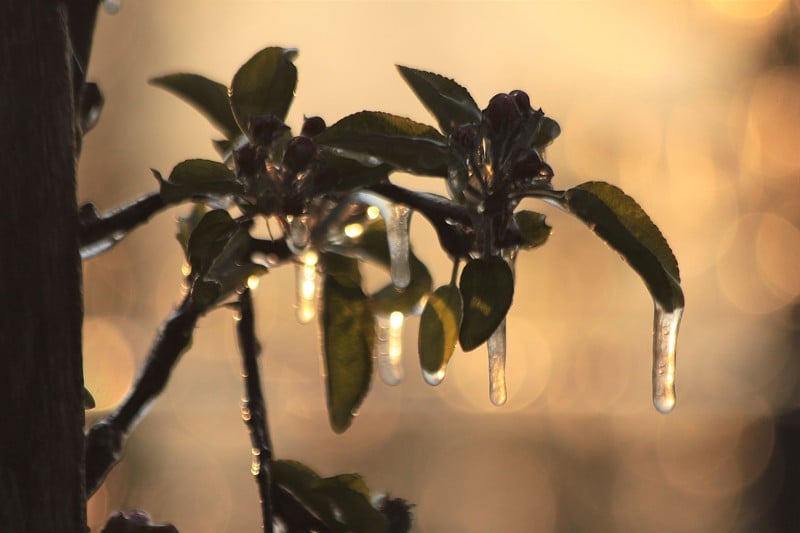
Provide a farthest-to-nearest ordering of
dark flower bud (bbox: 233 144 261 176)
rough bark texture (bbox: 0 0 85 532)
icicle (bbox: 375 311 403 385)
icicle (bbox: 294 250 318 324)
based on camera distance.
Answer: icicle (bbox: 375 311 403 385)
icicle (bbox: 294 250 318 324)
dark flower bud (bbox: 233 144 261 176)
rough bark texture (bbox: 0 0 85 532)

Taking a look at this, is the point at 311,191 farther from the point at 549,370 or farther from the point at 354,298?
the point at 549,370

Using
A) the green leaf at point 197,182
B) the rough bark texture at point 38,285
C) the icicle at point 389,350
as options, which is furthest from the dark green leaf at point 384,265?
the rough bark texture at point 38,285

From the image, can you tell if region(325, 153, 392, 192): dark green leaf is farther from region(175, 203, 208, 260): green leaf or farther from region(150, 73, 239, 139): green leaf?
region(175, 203, 208, 260): green leaf

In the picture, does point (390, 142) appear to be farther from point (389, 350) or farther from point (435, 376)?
point (389, 350)

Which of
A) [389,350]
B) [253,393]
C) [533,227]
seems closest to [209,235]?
[253,393]

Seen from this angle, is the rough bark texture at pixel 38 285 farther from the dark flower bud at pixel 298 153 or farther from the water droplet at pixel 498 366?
the water droplet at pixel 498 366

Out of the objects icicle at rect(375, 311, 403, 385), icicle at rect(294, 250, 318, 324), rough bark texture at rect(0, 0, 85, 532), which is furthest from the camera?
icicle at rect(375, 311, 403, 385)

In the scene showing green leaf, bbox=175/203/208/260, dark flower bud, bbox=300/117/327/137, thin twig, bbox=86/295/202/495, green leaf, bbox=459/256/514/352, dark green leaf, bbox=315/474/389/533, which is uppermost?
dark flower bud, bbox=300/117/327/137

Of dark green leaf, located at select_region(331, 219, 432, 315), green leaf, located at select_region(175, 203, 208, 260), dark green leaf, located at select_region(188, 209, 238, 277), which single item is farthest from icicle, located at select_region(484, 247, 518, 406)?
green leaf, located at select_region(175, 203, 208, 260)
